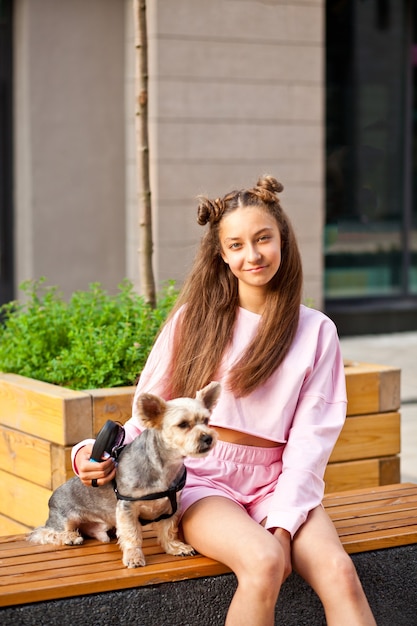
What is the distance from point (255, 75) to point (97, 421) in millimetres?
6778

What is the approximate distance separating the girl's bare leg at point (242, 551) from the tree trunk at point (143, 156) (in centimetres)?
208

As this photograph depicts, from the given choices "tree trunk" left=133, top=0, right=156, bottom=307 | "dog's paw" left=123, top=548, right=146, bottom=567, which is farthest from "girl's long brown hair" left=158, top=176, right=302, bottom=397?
"tree trunk" left=133, top=0, right=156, bottom=307

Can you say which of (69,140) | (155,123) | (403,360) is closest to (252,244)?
(403,360)

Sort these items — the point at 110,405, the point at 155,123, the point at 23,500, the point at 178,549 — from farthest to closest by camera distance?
the point at 155,123, the point at 23,500, the point at 110,405, the point at 178,549

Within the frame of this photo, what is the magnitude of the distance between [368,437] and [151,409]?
186cm

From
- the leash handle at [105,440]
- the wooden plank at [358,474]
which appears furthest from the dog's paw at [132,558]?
the wooden plank at [358,474]

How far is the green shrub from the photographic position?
4512 mm

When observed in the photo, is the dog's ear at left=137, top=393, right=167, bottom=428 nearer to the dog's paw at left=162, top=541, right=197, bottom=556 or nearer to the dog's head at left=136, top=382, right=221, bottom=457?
the dog's head at left=136, top=382, right=221, bottom=457

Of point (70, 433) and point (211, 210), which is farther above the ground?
point (211, 210)

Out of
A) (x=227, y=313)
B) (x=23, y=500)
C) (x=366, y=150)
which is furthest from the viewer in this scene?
(x=366, y=150)

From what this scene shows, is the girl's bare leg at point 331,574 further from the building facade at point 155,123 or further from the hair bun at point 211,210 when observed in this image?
the building facade at point 155,123

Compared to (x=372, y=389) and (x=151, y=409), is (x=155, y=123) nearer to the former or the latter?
(x=372, y=389)

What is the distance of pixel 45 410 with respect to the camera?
163 inches

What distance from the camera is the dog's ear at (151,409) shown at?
9.74ft
